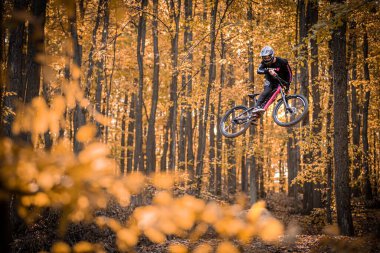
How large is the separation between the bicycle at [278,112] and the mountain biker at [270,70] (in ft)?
0.44

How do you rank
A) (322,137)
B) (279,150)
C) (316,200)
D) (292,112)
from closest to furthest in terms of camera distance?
1. (292,112)
2. (322,137)
3. (316,200)
4. (279,150)

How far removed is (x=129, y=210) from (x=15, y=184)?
998 cm

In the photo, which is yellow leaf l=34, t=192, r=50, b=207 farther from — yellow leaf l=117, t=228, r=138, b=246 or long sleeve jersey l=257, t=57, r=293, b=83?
long sleeve jersey l=257, t=57, r=293, b=83

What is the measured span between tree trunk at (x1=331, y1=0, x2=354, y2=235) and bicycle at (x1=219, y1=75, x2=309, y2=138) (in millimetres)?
1395

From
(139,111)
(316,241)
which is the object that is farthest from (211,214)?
(139,111)

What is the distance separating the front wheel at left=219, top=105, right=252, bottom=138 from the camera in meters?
9.81

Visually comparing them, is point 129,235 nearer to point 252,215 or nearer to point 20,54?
point 252,215

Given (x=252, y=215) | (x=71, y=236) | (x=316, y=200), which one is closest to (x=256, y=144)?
(x=316, y=200)

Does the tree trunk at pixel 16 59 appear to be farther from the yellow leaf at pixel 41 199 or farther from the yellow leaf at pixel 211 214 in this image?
the yellow leaf at pixel 211 214

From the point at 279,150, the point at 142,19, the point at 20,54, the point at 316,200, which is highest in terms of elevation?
the point at 142,19

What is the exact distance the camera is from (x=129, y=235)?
1.39m

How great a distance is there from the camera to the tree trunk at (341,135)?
990cm

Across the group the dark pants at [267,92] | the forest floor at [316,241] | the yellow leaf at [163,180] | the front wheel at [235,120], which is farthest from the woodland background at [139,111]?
the front wheel at [235,120]

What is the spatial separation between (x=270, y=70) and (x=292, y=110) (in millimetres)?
1300
